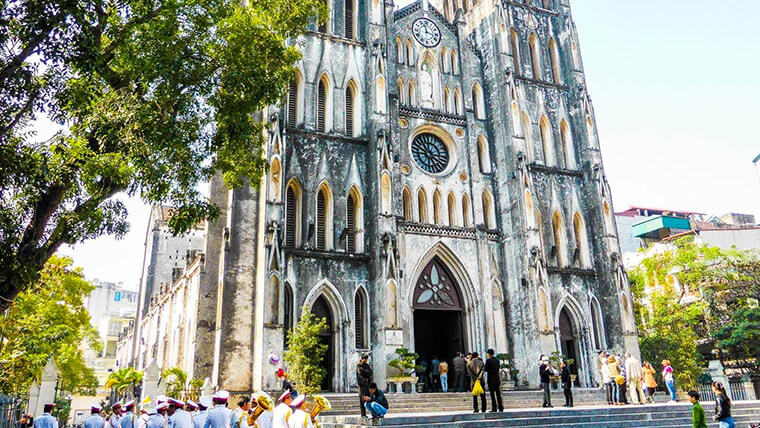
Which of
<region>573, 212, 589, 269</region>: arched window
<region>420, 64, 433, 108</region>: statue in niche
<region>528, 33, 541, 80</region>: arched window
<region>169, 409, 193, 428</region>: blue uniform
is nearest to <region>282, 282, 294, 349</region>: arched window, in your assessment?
<region>420, 64, 433, 108</region>: statue in niche

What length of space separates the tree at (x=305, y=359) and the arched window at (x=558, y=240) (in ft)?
39.8

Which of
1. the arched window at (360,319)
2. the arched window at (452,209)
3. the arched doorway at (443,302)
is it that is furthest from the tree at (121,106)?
the arched window at (452,209)

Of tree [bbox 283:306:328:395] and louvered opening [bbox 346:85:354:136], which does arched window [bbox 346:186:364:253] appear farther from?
tree [bbox 283:306:328:395]

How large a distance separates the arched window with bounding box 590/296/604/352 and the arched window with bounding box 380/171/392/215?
10.2 metres

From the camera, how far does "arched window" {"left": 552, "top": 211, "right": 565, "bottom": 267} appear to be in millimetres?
25594

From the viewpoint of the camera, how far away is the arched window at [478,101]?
2706 cm

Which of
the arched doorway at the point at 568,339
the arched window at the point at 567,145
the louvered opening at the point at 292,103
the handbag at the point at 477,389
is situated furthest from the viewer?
the arched window at the point at 567,145

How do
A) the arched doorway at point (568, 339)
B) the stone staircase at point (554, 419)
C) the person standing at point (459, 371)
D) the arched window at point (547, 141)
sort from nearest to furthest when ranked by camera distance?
the stone staircase at point (554, 419) < the person standing at point (459, 371) < the arched doorway at point (568, 339) < the arched window at point (547, 141)

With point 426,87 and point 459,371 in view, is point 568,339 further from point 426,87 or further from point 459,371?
point 426,87

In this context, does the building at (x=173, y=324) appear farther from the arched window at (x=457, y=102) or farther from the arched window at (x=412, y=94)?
the arched window at (x=457, y=102)

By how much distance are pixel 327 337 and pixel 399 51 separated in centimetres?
1303

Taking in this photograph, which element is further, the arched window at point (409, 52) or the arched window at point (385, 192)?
the arched window at point (409, 52)

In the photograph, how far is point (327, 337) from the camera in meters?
21.3

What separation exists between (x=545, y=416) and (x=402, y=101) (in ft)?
51.2
